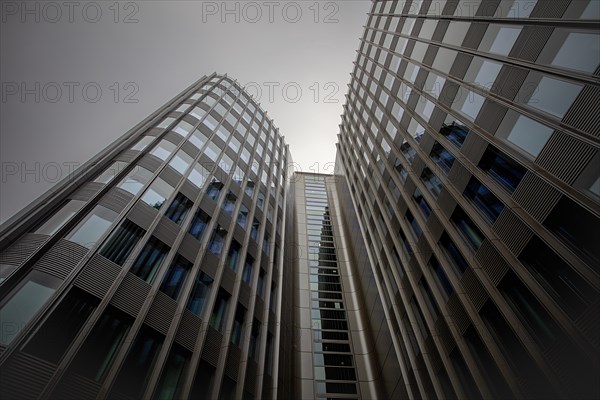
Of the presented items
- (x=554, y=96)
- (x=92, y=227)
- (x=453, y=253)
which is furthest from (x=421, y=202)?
(x=92, y=227)

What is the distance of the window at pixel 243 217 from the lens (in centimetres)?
2482

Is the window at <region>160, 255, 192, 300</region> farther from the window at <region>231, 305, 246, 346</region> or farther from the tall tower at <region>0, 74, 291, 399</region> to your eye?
the window at <region>231, 305, 246, 346</region>

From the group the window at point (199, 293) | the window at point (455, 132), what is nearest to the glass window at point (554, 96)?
the window at point (455, 132)

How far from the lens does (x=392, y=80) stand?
25891mm

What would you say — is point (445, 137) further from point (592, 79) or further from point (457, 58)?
point (592, 79)

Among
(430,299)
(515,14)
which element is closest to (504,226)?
(430,299)

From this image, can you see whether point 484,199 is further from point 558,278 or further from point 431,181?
point 431,181

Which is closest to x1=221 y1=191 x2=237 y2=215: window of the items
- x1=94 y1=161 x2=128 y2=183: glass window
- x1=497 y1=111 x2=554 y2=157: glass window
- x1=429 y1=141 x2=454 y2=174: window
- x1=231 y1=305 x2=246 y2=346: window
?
x1=94 y1=161 x2=128 y2=183: glass window

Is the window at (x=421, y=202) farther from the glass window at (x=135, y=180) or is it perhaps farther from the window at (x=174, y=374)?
the glass window at (x=135, y=180)

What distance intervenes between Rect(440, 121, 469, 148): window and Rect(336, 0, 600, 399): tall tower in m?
0.09

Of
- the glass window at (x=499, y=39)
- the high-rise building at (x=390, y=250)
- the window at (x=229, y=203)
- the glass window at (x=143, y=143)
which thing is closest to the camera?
the high-rise building at (x=390, y=250)

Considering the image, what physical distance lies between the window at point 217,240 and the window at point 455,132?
1489cm

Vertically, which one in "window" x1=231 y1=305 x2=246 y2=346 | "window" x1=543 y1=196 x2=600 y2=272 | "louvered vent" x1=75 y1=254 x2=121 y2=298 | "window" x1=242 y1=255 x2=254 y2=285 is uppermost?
"window" x1=242 y1=255 x2=254 y2=285

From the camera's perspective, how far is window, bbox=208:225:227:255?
20.1 metres
